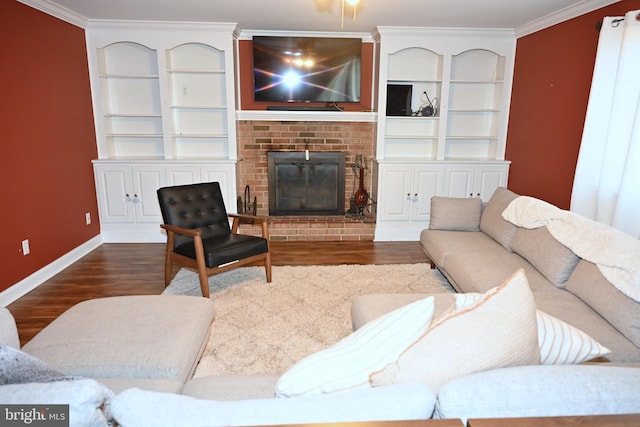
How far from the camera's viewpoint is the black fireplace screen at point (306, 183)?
5250mm

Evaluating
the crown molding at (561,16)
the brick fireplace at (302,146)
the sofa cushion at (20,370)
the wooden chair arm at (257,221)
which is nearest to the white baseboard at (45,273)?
the wooden chair arm at (257,221)

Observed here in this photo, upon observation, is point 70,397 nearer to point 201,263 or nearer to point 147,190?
point 201,263

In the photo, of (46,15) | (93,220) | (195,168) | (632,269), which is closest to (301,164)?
(195,168)

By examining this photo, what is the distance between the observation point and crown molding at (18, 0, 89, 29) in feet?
11.7

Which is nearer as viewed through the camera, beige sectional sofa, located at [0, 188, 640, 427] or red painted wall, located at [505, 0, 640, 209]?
beige sectional sofa, located at [0, 188, 640, 427]

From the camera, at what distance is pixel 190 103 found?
512cm

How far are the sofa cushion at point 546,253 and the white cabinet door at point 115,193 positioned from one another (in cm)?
409

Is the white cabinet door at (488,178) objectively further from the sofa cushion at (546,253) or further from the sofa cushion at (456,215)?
the sofa cushion at (546,253)

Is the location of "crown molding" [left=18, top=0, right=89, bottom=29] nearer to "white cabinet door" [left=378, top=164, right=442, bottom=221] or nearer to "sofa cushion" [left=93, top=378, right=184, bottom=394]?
"sofa cushion" [left=93, top=378, right=184, bottom=394]

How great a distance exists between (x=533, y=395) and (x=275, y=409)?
62cm

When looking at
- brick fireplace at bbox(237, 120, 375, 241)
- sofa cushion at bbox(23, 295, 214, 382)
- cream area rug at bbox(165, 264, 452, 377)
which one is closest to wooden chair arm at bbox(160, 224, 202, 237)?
cream area rug at bbox(165, 264, 452, 377)

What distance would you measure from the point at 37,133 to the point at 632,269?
4.42 meters

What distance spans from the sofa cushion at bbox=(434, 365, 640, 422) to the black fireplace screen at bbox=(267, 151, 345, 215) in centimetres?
437

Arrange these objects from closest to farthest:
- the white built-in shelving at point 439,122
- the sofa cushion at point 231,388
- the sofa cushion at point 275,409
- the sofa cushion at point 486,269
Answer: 1. the sofa cushion at point 275,409
2. the sofa cushion at point 231,388
3. the sofa cushion at point 486,269
4. the white built-in shelving at point 439,122
